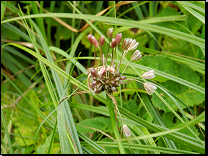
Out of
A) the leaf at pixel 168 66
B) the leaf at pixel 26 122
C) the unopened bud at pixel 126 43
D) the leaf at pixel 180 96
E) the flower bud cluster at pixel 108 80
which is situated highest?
the unopened bud at pixel 126 43

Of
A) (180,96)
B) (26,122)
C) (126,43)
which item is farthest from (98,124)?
(26,122)

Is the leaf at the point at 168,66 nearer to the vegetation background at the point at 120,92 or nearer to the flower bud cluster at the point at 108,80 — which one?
the vegetation background at the point at 120,92

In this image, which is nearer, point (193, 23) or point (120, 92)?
point (120, 92)

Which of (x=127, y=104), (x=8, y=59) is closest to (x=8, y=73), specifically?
(x=8, y=59)

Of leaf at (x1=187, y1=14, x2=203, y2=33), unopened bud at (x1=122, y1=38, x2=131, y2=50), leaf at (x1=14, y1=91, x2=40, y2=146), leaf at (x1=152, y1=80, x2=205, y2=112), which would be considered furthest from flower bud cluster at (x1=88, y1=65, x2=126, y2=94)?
leaf at (x1=14, y1=91, x2=40, y2=146)

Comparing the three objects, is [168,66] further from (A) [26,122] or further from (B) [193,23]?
(A) [26,122]

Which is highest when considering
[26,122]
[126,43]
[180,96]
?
[126,43]

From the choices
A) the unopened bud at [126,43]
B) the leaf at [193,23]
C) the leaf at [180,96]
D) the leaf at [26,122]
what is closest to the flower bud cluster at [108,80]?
the unopened bud at [126,43]

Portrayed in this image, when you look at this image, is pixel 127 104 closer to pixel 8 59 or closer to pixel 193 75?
pixel 193 75
